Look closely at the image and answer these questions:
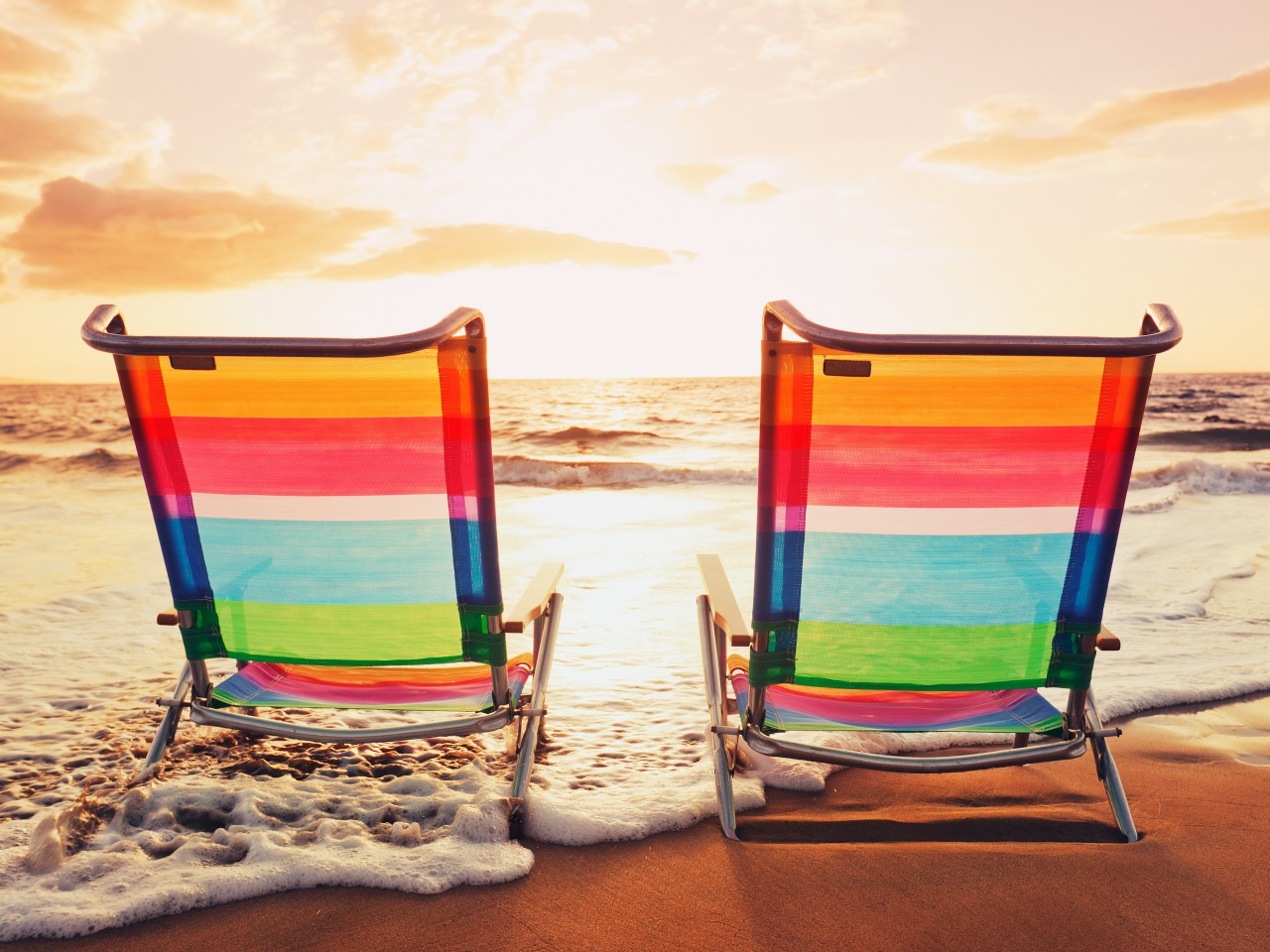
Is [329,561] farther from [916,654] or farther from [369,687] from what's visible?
[916,654]

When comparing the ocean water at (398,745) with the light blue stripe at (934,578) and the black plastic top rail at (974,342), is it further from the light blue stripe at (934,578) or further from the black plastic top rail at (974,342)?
the black plastic top rail at (974,342)

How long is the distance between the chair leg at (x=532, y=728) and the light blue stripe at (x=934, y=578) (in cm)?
81

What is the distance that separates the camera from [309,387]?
6.36ft

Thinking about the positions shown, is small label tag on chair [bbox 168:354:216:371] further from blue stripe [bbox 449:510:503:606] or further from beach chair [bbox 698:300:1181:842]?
beach chair [bbox 698:300:1181:842]

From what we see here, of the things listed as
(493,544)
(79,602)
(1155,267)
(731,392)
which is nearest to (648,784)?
(493,544)

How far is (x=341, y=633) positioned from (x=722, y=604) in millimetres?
1091

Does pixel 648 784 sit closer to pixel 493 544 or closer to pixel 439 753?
pixel 439 753

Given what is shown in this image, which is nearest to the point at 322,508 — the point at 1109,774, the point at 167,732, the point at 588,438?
the point at 167,732

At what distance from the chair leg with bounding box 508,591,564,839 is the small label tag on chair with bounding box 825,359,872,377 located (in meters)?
1.18

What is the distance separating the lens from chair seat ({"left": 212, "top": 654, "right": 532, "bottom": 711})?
2.06 m

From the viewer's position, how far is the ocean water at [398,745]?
1862mm

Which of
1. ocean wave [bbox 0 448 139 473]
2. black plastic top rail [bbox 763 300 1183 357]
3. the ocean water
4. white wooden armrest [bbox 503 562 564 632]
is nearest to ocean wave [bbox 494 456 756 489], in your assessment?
the ocean water

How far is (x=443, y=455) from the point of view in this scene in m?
1.95

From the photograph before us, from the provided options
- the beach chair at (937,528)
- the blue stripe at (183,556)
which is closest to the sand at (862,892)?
the beach chair at (937,528)
